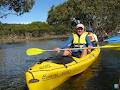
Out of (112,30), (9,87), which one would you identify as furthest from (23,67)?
(112,30)

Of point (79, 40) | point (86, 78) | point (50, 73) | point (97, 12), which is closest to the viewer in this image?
point (50, 73)

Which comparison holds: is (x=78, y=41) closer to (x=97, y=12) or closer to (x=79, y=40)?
(x=79, y=40)

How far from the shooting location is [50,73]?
41.0 feet

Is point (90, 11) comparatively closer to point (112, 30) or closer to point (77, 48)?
point (112, 30)

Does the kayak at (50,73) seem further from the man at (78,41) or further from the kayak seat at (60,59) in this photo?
the man at (78,41)

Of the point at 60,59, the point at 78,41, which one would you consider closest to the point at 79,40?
the point at 78,41

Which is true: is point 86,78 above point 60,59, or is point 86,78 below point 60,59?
below

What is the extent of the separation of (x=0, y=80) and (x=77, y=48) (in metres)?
3.70

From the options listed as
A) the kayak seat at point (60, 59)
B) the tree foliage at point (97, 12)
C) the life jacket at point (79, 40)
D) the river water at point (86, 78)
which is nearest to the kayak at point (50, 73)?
the kayak seat at point (60, 59)

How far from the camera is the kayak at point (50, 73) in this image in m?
12.0

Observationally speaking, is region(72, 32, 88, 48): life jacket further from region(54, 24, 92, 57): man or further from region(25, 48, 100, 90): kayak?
region(25, 48, 100, 90): kayak

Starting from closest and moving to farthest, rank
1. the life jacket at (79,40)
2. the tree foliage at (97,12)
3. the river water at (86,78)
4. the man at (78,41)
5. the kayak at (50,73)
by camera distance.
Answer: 1. the kayak at (50,73)
2. the river water at (86,78)
3. the man at (78,41)
4. the life jacket at (79,40)
5. the tree foliage at (97,12)

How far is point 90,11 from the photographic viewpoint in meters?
49.6

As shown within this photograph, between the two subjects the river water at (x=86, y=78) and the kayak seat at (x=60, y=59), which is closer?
the river water at (x=86, y=78)
